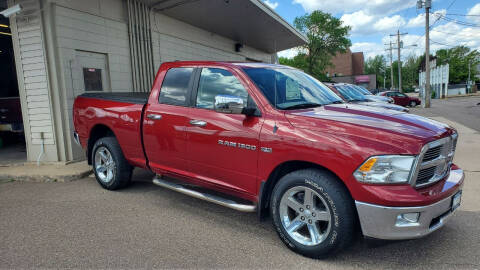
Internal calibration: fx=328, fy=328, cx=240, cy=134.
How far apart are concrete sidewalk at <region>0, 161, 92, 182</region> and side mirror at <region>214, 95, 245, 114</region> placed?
4.18 metres

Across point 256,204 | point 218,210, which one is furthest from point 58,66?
point 256,204

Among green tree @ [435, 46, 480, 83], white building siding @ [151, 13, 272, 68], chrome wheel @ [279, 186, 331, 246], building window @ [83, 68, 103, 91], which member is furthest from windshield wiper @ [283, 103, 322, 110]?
green tree @ [435, 46, 480, 83]

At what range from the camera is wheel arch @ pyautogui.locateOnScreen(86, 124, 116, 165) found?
5.50 meters

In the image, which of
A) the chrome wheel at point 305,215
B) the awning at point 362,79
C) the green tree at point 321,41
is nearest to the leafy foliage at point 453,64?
the awning at point 362,79

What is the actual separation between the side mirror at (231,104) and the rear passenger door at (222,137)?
0.11 metres

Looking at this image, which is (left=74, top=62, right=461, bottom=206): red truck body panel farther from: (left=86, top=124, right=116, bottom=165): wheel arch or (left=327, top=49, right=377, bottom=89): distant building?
(left=327, top=49, right=377, bottom=89): distant building

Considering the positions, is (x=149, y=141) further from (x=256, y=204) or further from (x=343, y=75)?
(x=343, y=75)

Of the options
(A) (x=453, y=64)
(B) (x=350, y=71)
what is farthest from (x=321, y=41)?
(A) (x=453, y=64)

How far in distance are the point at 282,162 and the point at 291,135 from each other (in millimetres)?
283

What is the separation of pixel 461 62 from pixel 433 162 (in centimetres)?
8015

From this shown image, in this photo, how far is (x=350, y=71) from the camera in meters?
79.2

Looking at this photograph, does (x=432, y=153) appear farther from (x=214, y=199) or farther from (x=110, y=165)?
(x=110, y=165)

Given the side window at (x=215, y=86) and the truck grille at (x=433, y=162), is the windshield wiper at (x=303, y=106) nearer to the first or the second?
the side window at (x=215, y=86)

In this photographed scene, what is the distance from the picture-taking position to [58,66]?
23.0ft
